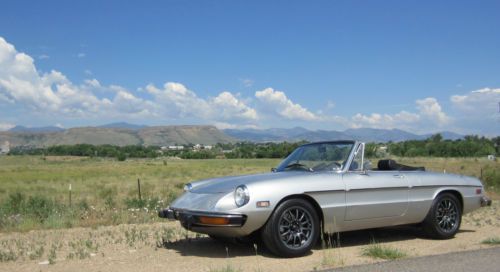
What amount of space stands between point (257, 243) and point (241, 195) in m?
1.27

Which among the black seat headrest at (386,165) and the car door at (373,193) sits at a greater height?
the black seat headrest at (386,165)

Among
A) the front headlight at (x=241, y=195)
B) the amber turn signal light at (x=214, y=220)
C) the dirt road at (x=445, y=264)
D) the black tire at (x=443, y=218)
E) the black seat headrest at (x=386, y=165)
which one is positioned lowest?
the dirt road at (x=445, y=264)

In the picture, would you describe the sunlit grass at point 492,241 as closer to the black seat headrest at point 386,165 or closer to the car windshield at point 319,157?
the black seat headrest at point 386,165

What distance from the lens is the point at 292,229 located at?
6.22 m

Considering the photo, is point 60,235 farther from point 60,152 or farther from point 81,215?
point 60,152

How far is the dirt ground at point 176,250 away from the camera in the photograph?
5930 mm

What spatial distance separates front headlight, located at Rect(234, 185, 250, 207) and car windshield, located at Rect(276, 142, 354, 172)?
4.54 feet

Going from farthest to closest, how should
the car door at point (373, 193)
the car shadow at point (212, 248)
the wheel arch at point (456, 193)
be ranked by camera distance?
the wheel arch at point (456, 193) → the car door at point (373, 193) → the car shadow at point (212, 248)

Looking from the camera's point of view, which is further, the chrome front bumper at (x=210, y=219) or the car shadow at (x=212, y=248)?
the car shadow at (x=212, y=248)

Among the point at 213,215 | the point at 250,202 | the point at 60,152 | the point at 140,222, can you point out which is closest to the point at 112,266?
the point at 213,215

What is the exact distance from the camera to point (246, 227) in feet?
19.5

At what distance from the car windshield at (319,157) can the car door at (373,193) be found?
19cm

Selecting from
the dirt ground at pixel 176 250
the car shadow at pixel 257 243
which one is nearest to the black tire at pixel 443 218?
the dirt ground at pixel 176 250

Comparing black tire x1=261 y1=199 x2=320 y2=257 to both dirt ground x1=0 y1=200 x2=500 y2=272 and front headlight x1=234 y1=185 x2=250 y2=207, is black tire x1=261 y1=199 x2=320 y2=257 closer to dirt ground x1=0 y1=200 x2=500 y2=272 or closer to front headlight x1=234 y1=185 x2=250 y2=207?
dirt ground x1=0 y1=200 x2=500 y2=272
